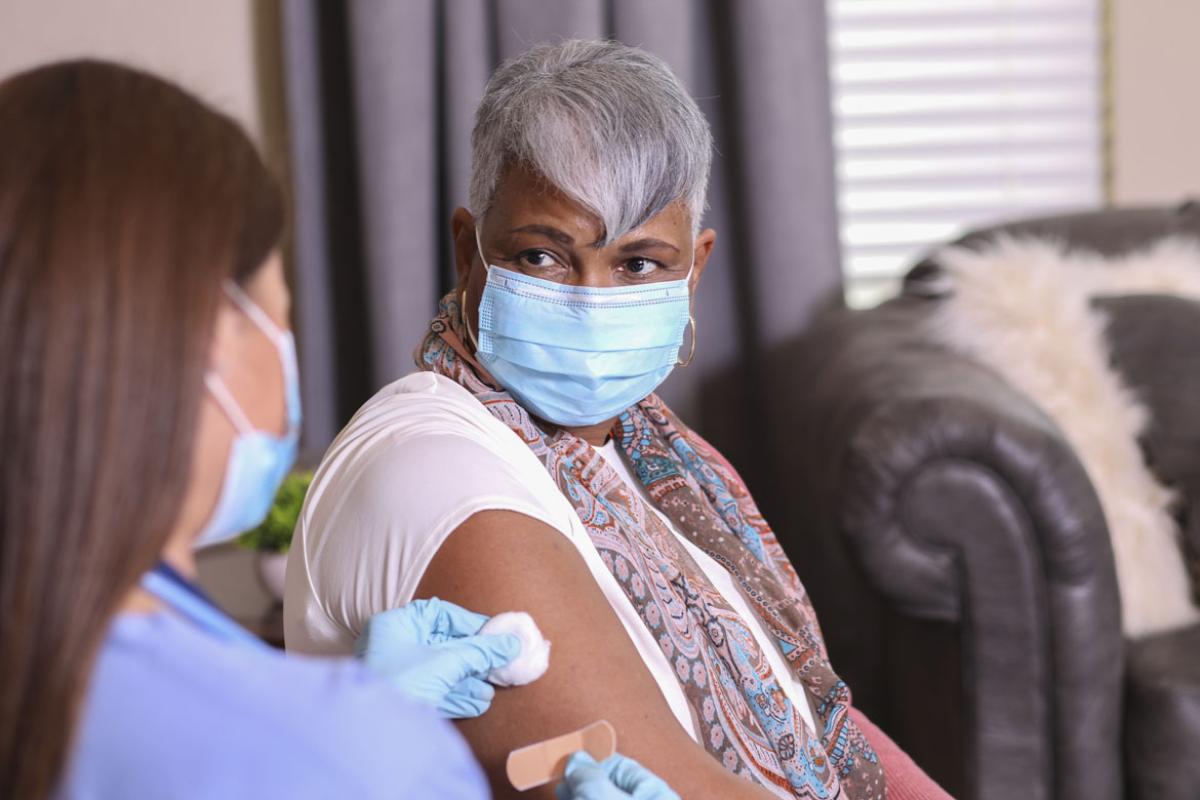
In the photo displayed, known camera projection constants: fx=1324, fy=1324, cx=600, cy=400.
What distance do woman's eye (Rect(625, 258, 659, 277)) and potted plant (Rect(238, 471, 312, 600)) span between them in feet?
2.67

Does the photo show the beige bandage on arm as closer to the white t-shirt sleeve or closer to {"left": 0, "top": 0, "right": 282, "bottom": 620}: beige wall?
the white t-shirt sleeve

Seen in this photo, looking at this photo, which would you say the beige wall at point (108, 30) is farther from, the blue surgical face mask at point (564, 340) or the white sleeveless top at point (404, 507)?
the white sleeveless top at point (404, 507)

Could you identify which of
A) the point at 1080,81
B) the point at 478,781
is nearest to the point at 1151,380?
the point at 1080,81

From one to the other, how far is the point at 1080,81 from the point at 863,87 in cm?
49

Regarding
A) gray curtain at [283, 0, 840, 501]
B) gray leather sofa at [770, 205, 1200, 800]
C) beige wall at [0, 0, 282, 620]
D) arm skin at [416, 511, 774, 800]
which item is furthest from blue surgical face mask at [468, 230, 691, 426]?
beige wall at [0, 0, 282, 620]

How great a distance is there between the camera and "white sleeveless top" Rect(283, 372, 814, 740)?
3.27 ft

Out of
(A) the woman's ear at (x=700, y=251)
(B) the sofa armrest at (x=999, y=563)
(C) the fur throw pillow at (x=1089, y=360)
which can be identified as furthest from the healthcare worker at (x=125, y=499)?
(C) the fur throw pillow at (x=1089, y=360)

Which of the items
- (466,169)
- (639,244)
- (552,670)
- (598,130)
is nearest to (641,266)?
(639,244)

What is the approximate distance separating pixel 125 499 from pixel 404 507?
0.39 m

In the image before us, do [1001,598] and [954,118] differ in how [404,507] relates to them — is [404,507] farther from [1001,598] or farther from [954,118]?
[954,118]

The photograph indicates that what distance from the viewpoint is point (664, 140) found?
4.02 ft

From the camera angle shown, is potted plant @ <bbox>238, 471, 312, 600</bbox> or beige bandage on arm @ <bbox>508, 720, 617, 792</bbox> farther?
potted plant @ <bbox>238, 471, 312, 600</bbox>

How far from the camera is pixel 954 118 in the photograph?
2.96 metres

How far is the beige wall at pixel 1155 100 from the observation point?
2.93m
